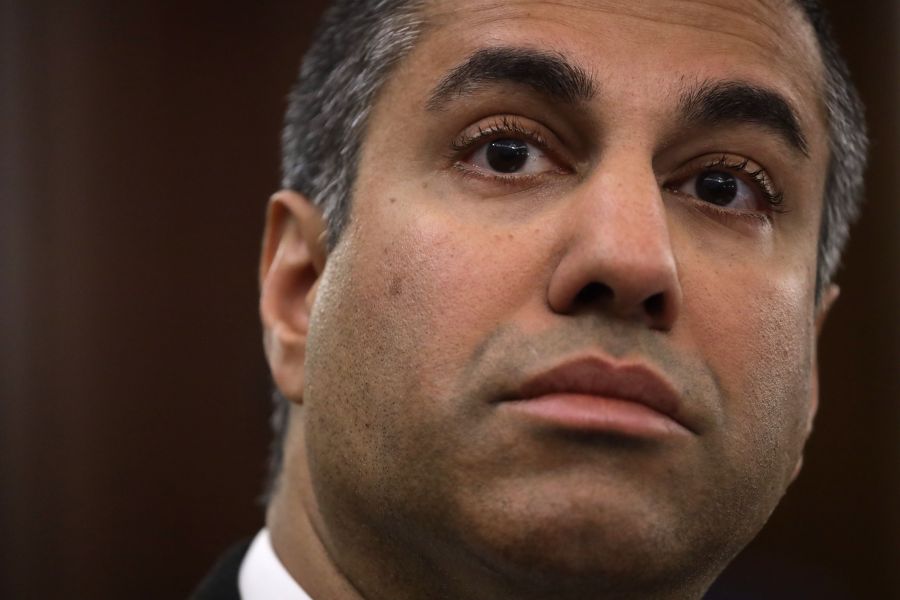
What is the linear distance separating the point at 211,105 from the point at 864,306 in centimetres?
267

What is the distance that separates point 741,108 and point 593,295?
21.0 inches

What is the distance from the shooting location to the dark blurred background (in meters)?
3.70

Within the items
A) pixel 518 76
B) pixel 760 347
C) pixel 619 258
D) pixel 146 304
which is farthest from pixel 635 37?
pixel 146 304

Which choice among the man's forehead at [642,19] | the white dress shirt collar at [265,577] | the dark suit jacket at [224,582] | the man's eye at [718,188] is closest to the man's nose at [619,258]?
the man's eye at [718,188]

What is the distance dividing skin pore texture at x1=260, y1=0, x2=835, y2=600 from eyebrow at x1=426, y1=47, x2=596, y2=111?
0.04ft

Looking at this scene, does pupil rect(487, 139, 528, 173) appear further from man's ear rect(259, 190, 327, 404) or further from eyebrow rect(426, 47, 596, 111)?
man's ear rect(259, 190, 327, 404)

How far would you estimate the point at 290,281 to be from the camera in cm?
217

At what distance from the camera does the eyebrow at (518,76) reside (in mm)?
1832

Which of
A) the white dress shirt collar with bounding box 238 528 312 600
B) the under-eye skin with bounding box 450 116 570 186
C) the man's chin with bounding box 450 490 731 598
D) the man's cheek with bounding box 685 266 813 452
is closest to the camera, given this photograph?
the man's chin with bounding box 450 490 731 598

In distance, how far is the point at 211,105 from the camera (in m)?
3.96

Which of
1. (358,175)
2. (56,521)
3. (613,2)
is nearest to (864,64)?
(613,2)

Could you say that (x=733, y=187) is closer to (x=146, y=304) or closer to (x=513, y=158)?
(x=513, y=158)

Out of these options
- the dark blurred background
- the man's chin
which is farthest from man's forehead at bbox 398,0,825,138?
the dark blurred background

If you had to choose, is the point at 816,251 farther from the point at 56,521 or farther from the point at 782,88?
the point at 56,521
